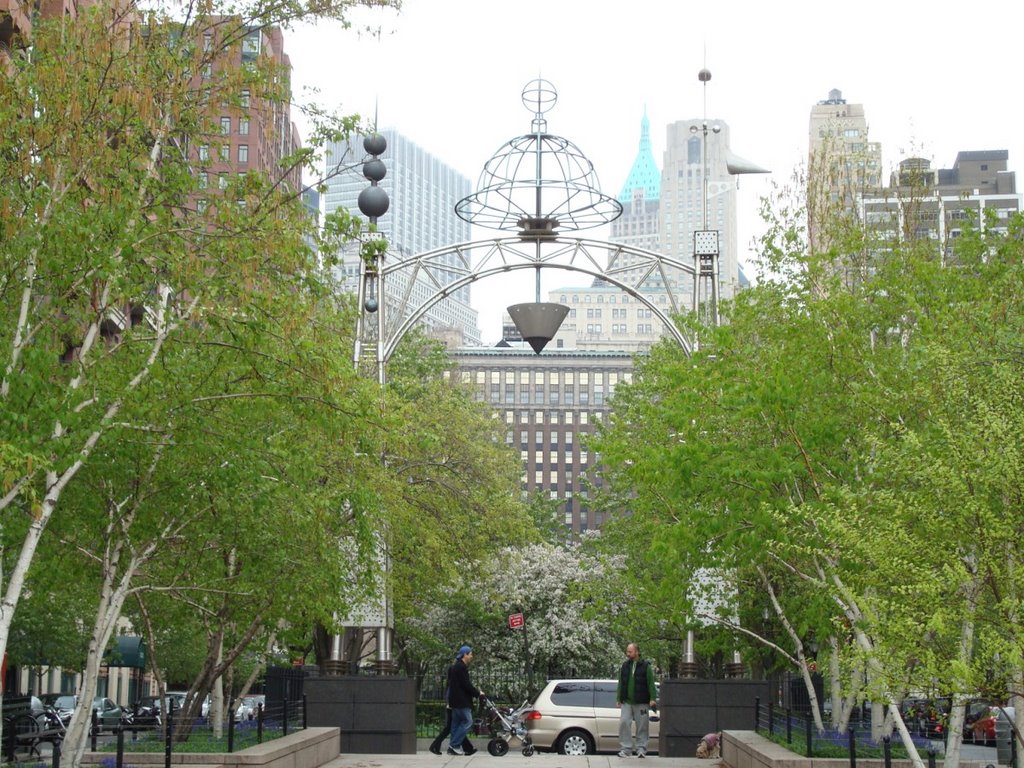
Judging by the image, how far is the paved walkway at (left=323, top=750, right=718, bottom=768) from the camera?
19.8 metres

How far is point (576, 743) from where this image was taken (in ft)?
89.7

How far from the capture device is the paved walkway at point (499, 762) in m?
19.8

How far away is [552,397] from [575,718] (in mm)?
142104

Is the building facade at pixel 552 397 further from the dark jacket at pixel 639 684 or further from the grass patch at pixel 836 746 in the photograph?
the grass patch at pixel 836 746

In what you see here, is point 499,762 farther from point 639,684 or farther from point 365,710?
point 365,710

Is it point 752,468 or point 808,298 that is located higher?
point 808,298

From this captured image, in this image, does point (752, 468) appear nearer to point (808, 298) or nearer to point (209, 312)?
point (808, 298)

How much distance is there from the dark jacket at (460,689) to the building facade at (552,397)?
141801mm

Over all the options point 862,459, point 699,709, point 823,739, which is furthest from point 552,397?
point 862,459

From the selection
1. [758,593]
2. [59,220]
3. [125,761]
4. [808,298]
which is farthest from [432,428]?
[59,220]

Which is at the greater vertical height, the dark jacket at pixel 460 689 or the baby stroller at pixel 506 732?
the dark jacket at pixel 460 689

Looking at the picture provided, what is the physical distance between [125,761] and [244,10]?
28.5 feet

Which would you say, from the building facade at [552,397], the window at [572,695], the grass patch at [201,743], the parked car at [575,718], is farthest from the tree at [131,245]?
the building facade at [552,397]

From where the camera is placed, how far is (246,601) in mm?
21203
